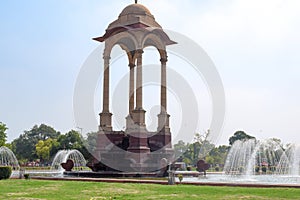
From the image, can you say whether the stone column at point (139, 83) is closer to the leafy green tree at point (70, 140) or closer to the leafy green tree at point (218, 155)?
the leafy green tree at point (218, 155)

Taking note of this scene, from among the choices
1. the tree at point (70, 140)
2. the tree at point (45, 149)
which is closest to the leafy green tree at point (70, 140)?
the tree at point (70, 140)

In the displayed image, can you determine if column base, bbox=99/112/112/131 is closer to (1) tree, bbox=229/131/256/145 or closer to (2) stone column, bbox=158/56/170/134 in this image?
(2) stone column, bbox=158/56/170/134

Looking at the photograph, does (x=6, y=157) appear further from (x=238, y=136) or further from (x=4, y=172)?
(x=238, y=136)

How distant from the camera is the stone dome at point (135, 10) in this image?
29141mm

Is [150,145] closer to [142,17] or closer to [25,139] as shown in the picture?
[142,17]

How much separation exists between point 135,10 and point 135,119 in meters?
8.73

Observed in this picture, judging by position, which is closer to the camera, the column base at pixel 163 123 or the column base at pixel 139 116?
the column base at pixel 139 116

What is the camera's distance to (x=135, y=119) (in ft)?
86.5

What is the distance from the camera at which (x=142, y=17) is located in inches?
1135

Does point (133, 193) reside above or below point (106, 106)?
below

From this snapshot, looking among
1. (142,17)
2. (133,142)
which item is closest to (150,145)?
(133,142)

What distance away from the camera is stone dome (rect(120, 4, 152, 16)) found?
29.1m

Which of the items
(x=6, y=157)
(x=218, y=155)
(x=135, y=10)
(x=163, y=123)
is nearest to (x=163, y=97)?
(x=163, y=123)

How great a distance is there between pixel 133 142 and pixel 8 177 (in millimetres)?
8484
